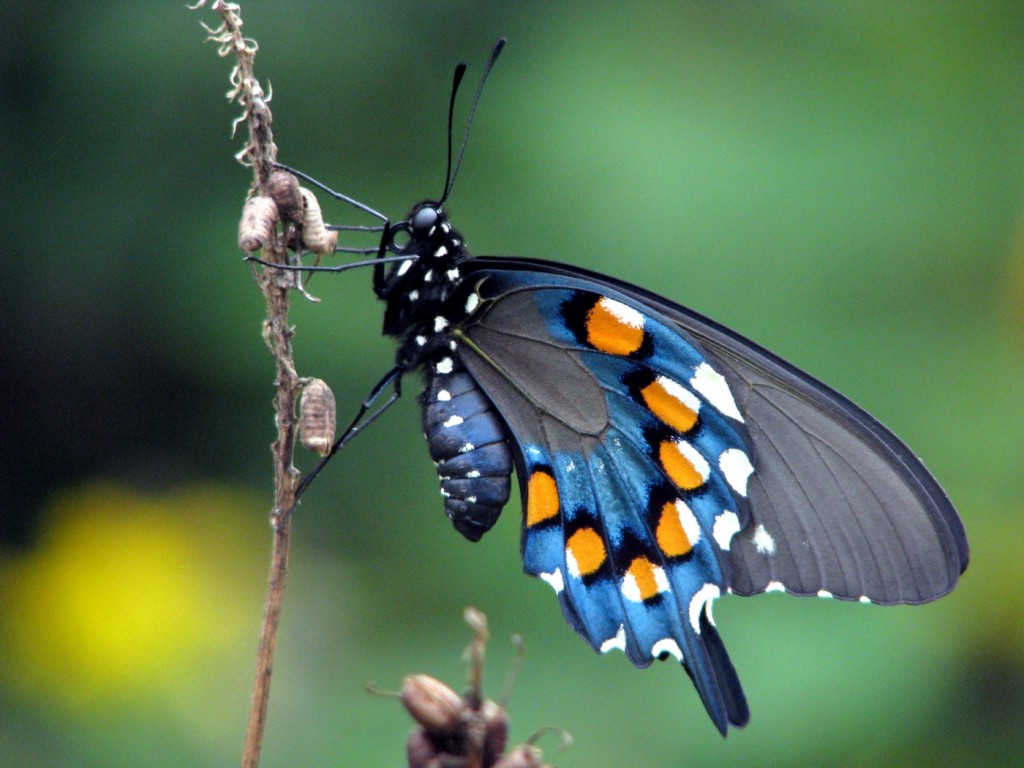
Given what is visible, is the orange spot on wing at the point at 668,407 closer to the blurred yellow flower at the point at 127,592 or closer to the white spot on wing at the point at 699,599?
the white spot on wing at the point at 699,599

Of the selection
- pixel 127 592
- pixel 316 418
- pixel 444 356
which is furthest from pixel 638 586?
pixel 127 592

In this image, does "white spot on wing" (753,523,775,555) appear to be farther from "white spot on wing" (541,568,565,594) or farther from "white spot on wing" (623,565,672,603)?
"white spot on wing" (541,568,565,594)

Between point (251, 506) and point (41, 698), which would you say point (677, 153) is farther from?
point (41, 698)

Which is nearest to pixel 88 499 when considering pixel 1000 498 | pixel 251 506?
pixel 251 506

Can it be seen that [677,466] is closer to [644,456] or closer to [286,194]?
[644,456]

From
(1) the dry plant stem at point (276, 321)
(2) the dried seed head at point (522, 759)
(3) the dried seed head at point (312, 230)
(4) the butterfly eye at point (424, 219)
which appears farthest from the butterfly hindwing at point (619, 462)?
(2) the dried seed head at point (522, 759)

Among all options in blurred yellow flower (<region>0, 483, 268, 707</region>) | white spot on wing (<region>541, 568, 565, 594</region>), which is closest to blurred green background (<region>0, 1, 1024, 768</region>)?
blurred yellow flower (<region>0, 483, 268, 707</region>)
